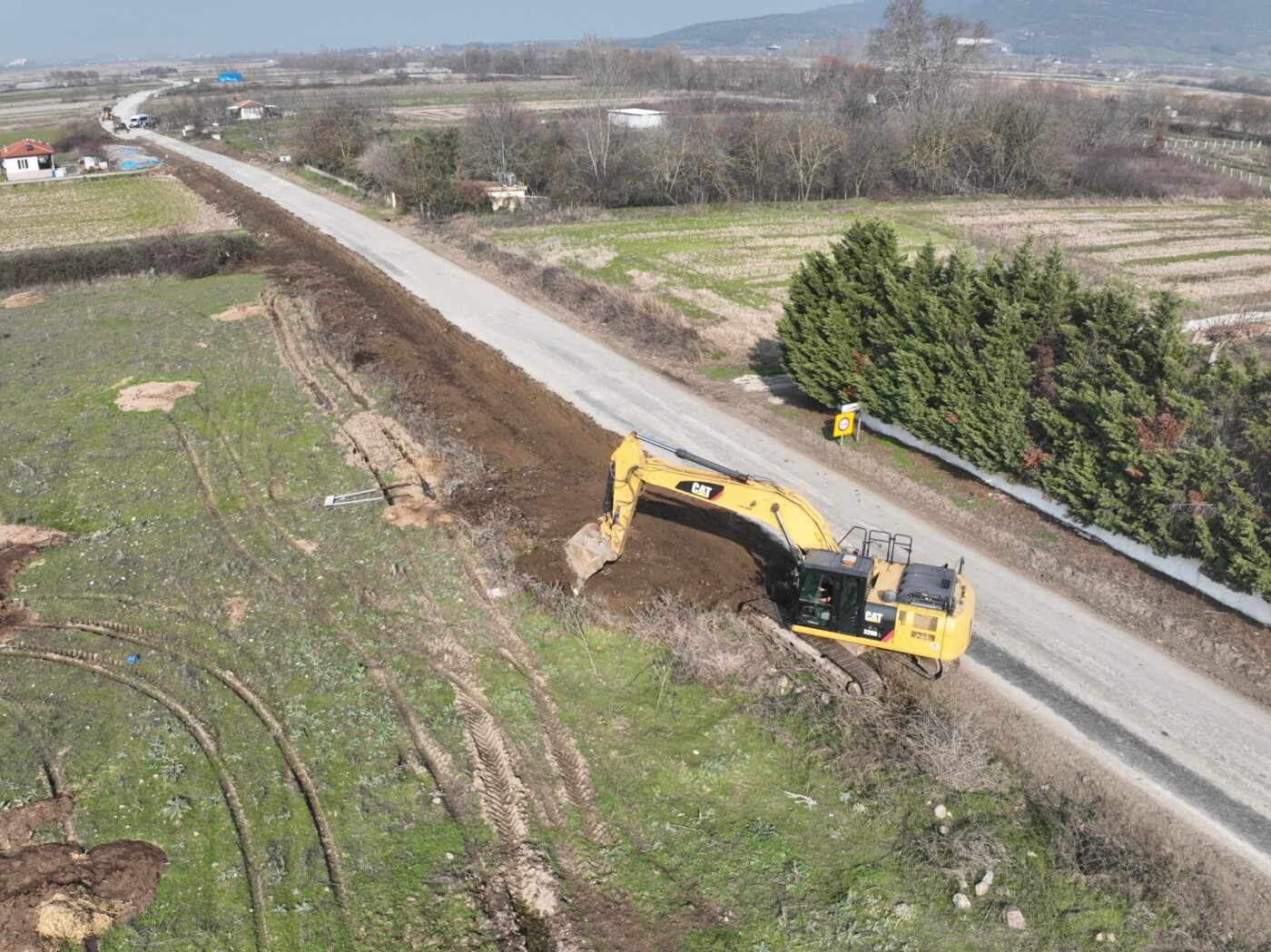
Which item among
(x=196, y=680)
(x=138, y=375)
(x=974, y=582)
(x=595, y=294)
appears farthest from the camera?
(x=595, y=294)

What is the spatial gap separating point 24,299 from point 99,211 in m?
21.3

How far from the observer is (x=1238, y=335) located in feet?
92.8

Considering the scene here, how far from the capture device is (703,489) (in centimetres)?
1424

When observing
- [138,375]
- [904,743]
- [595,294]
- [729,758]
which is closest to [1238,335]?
[595,294]

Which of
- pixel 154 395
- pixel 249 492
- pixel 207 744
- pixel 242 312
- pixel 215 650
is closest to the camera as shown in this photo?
pixel 207 744

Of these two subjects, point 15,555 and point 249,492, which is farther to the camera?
point 249,492

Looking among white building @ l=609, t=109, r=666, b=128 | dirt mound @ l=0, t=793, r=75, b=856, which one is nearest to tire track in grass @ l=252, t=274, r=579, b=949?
dirt mound @ l=0, t=793, r=75, b=856

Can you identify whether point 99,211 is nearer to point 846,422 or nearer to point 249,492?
point 249,492

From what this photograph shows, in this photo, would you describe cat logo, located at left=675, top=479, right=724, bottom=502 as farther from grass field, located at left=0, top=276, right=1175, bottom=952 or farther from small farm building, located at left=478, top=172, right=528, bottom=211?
small farm building, located at left=478, top=172, right=528, bottom=211

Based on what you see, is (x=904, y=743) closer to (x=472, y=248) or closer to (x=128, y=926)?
(x=128, y=926)

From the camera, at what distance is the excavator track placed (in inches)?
521

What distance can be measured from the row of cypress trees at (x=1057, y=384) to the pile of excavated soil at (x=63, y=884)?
16.7 metres

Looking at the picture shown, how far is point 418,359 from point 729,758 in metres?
18.3

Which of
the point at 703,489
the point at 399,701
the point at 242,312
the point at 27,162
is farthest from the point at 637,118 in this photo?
the point at 399,701
